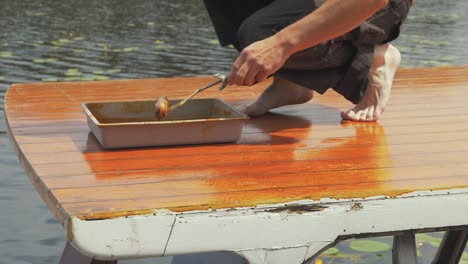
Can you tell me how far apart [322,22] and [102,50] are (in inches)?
190

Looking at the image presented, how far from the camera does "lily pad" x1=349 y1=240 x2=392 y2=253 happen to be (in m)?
3.04

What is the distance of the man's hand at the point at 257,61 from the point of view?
2088 millimetres

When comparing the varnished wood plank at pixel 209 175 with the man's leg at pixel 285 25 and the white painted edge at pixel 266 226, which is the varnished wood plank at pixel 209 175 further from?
the man's leg at pixel 285 25

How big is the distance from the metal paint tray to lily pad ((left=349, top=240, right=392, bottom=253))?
0.89m

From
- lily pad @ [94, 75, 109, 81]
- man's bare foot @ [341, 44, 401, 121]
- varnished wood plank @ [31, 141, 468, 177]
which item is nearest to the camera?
varnished wood plank @ [31, 141, 468, 177]

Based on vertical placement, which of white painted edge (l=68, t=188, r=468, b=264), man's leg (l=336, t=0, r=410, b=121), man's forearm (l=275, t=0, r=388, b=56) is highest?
man's forearm (l=275, t=0, r=388, b=56)

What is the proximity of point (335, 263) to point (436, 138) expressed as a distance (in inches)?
32.2

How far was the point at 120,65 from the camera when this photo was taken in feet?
20.4

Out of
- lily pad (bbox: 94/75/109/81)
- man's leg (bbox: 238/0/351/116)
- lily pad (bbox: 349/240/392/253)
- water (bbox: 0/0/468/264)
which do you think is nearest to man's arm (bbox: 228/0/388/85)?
man's leg (bbox: 238/0/351/116)

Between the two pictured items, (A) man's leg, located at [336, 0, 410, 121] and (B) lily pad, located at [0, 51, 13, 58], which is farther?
(B) lily pad, located at [0, 51, 13, 58]

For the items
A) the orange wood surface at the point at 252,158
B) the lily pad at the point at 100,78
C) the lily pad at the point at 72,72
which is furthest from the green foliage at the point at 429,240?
the lily pad at the point at 72,72

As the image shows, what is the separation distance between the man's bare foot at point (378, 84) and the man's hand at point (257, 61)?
0.46 m

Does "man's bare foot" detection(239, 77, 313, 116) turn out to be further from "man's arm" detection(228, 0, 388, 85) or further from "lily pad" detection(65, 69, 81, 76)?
"lily pad" detection(65, 69, 81, 76)

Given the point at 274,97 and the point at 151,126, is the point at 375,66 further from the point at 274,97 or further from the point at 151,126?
the point at 151,126
